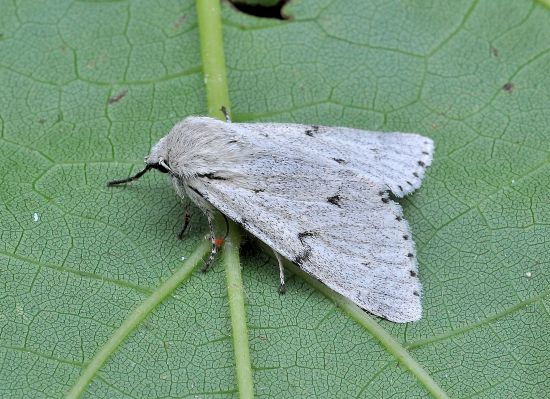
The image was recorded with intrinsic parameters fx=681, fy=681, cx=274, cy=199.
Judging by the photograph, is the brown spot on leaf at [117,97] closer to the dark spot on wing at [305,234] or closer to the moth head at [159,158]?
the moth head at [159,158]

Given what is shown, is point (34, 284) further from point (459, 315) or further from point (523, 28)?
point (523, 28)

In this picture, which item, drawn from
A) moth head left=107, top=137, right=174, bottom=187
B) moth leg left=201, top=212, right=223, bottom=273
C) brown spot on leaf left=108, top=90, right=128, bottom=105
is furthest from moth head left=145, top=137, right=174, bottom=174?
brown spot on leaf left=108, top=90, right=128, bottom=105

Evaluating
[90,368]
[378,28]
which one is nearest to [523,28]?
[378,28]

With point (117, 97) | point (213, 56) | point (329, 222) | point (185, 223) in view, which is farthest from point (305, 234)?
point (117, 97)

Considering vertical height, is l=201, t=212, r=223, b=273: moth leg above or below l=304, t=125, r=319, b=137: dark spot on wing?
below

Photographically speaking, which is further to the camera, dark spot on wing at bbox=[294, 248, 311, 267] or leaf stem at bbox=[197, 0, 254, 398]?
dark spot on wing at bbox=[294, 248, 311, 267]

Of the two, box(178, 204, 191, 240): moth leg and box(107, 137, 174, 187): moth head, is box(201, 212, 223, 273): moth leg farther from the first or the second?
box(107, 137, 174, 187): moth head

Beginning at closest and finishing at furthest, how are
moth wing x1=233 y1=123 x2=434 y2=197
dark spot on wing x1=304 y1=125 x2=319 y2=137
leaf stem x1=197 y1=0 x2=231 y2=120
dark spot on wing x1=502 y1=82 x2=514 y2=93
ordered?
moth wing x1=233 y1=123 x2=434 y2=197
dark spot on wing x1=304 y1=125 x2=319 y2=137
leaf stem x1=197 y1=0 x2=231 y2=120
dark spot on wing x1=502 y1=82 x2=514 y2=93
